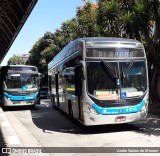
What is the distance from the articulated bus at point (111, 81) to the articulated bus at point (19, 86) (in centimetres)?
923

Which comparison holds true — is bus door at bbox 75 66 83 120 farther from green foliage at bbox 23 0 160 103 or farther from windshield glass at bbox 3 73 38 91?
windshield glass at bbox 3 73 38 91

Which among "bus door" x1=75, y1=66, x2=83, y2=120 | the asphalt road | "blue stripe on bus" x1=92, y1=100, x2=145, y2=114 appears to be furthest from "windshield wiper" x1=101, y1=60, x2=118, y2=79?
the asphalt road

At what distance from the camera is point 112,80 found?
1027 cm

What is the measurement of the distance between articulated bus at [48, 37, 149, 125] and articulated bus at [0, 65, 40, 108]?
363 inches

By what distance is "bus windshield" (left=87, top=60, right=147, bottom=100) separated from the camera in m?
10.2

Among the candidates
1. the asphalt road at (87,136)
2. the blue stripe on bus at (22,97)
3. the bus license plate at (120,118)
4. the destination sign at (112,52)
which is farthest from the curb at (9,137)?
the blue stripe on bus at (22,97)

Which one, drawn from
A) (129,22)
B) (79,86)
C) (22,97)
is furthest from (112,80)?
(22,97)

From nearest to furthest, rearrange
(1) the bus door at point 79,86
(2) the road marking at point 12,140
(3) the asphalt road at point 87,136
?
(3) the asphalt road at point 87,136 → (2) the road marking at point 12,140 → (1) the bus door at point 79,86

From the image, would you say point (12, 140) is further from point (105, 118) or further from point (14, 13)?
point (14, 13)

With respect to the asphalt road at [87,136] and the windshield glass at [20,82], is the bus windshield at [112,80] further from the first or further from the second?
the windshield glass at [20,82]

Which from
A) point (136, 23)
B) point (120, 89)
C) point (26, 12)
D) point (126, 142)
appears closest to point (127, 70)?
point (120, 89)

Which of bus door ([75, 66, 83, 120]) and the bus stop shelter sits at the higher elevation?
the bus stop shelter

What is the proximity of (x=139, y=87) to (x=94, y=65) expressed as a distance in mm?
1669

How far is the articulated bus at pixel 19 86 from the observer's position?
19.4m
